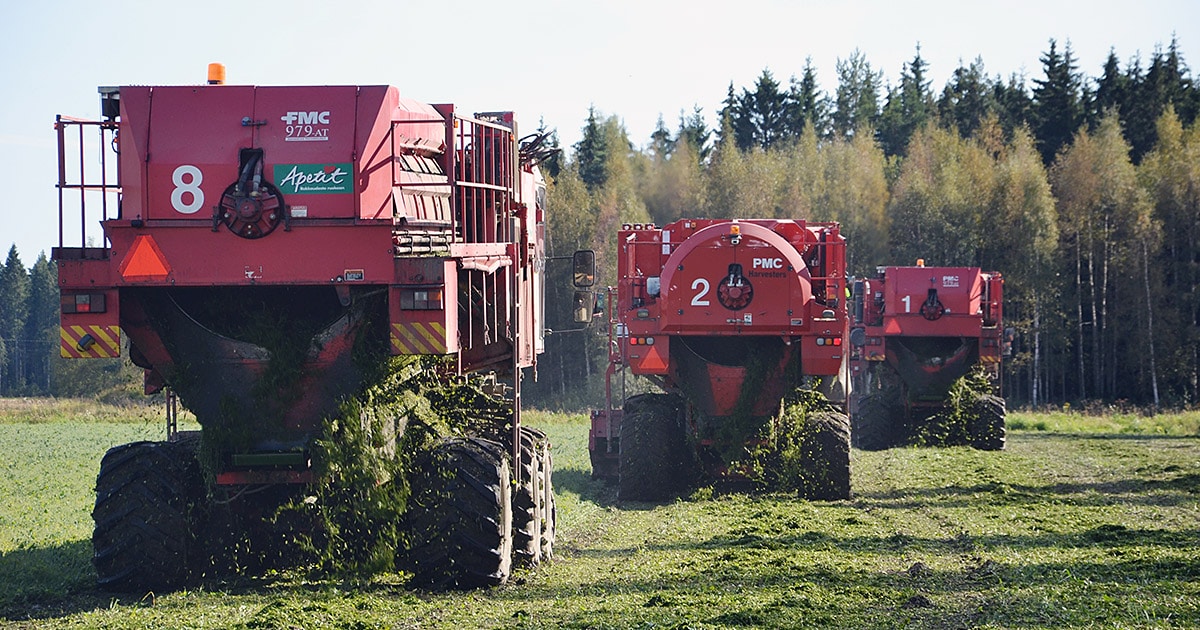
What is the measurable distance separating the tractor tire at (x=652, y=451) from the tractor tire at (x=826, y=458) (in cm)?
166

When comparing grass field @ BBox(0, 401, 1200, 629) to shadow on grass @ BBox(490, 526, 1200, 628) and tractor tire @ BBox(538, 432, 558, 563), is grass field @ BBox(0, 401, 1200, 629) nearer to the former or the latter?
shadow on grass @ BBox(490, 526, 1200, 628)

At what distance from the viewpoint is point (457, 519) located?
10430 millimetres

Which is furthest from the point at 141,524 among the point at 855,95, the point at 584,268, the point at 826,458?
the point at 855,95

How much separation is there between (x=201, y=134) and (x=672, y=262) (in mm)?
8261

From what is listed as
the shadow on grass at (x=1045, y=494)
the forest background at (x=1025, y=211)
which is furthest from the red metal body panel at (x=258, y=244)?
the forest background at (x=1025, y=211)

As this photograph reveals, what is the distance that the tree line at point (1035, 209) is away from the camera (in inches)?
2158

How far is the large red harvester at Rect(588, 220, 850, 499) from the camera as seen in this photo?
1731 centimetres

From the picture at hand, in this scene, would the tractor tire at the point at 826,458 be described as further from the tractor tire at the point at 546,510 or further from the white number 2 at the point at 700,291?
the tractor tire at the point at 546,510

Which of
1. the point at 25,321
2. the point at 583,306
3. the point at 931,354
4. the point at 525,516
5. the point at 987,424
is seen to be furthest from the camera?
the point at 25,321

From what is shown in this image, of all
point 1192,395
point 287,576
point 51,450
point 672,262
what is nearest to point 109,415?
point 51,450

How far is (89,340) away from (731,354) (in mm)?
9561

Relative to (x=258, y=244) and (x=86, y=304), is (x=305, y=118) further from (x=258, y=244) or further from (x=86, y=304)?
(x=86, y=304)

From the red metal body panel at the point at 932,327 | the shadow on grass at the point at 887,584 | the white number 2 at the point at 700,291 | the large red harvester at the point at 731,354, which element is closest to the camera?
the shadow on grass at the point at 887,584

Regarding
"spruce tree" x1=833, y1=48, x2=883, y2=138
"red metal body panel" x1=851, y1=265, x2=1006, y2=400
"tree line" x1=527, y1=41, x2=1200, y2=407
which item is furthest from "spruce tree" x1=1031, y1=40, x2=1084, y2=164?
"red metal body panel" x1=851, y1=265, x2=1006, y2=400
